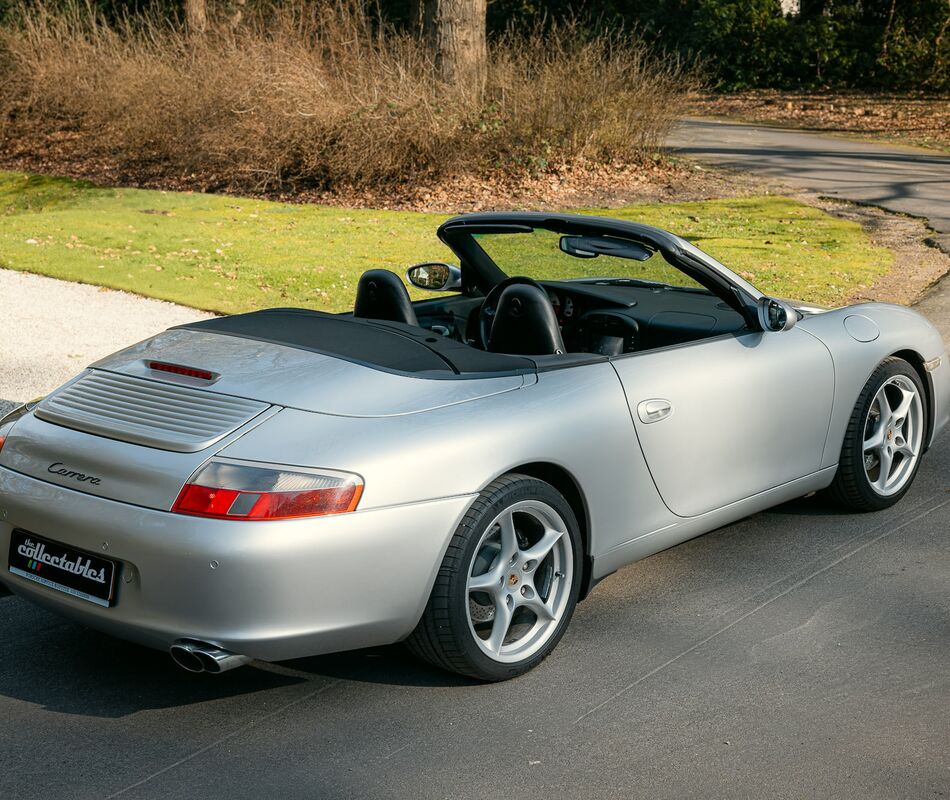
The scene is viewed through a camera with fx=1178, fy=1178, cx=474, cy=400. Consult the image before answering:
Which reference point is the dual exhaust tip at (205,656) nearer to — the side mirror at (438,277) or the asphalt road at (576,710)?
the asphalt road at (576,710)

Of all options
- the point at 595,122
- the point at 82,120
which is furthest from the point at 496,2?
the point at 595,122

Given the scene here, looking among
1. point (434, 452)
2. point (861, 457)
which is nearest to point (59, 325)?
point (861, 457)

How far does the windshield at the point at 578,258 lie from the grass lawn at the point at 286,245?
16.2ft

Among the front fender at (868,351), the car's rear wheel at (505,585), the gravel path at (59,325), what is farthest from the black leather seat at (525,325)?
the gravel path at (59,325)

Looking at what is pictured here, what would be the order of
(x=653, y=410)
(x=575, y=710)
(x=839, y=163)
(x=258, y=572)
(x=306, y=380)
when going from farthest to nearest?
(x=839, y=163) < (x=653, y=410) < (x=306, y=380) < (x=575, y=710) < (x=258, y=572)

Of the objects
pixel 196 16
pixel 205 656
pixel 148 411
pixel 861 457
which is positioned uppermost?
pixel 196 16

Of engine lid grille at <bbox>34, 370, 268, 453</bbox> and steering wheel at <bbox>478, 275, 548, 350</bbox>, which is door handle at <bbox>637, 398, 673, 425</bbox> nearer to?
steering wheel at <bbox>478, 275, 548, 350</bbox>

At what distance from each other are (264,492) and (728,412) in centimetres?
196

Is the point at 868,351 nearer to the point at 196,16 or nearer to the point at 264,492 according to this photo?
the point at 264,492

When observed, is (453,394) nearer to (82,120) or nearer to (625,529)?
(625,529)

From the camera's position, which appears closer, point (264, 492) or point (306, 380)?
point (264, 492)

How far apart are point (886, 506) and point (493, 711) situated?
2.59 meters

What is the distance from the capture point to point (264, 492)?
10.8 feet

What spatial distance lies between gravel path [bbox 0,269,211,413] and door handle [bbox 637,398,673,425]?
14.7 feet
